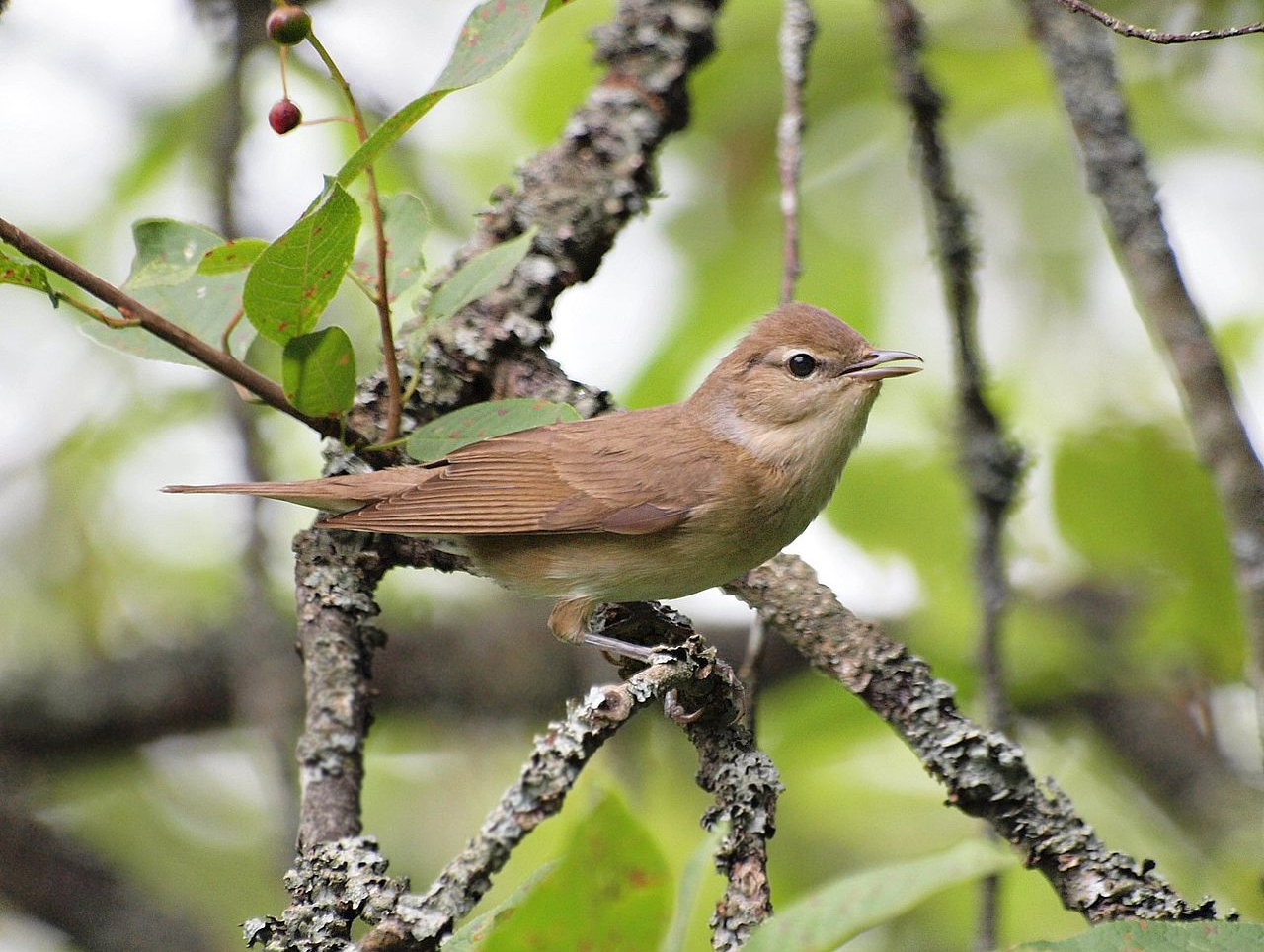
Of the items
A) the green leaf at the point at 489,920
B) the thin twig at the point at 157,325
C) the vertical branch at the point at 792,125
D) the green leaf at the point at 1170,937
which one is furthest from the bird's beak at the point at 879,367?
the green leaf at the point at 489,920

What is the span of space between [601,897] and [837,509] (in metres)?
3.59

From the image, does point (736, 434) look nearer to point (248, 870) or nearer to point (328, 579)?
point (328, 579)

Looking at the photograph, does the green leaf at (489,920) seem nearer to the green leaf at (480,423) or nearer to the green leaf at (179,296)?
the green leaf at (480,423)

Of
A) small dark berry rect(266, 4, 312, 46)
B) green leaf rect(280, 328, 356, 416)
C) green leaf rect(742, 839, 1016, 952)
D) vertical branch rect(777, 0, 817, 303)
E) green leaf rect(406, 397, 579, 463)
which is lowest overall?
green leaf rect(742, 839, 1016, 952)

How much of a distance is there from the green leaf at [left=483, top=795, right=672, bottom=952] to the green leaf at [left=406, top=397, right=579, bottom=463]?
1575 millimetres

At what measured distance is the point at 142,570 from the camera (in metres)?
7.08

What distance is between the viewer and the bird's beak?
4.14 meters

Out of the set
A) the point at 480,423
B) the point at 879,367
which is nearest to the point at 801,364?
the point at 879,367

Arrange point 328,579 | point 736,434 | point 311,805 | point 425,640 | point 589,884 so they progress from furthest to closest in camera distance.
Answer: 1. point 425,640
2. point 736,434
3. point 328,579
4. point 311,805
5. point 589,884

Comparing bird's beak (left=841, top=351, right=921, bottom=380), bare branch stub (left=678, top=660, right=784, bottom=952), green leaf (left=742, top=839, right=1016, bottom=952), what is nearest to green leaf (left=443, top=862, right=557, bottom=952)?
green leaf (left=742, top=839, right=1016, bottom=952)

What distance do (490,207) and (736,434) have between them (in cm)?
112

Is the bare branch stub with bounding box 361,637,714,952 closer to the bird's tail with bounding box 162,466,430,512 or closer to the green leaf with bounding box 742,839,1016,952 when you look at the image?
the green leaf with bounding box 742,839,1016,952

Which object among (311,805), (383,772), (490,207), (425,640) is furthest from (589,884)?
(383,772)

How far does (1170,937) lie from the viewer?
2.01m
